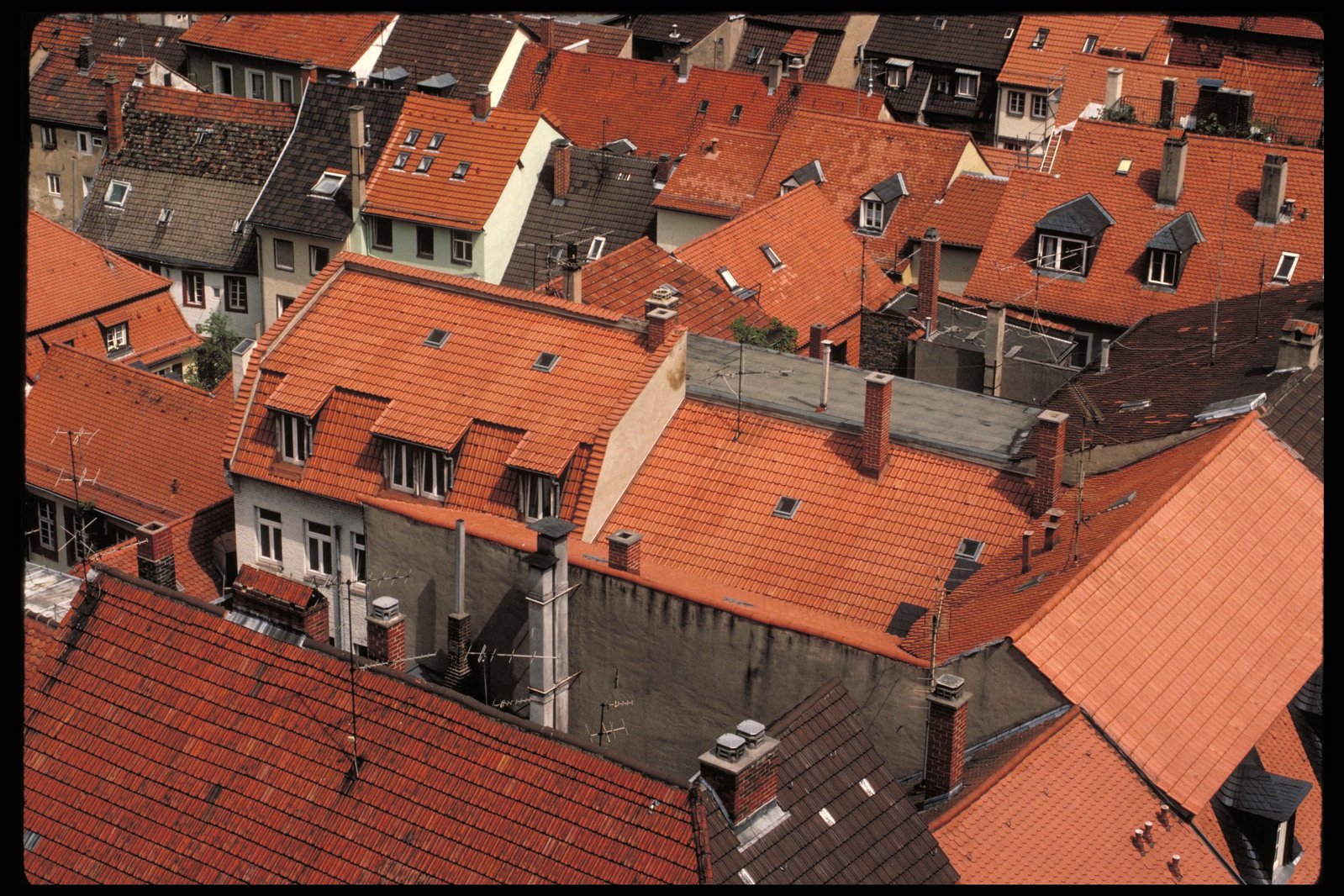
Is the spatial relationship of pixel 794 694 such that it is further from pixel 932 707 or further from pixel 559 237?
pixel 559 237

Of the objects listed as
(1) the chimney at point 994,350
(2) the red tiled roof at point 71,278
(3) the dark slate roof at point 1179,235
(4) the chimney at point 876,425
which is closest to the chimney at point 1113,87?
(3) the dark slate roof at point 1179,235

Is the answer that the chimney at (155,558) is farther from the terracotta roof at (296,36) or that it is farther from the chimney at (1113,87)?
the terracotta roof at (296,36)

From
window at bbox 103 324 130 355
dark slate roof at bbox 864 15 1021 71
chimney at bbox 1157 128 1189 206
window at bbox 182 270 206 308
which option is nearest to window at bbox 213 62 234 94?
window at bbox 182 270 206 308

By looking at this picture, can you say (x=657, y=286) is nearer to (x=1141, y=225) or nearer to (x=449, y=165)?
(x=1141, y=225)

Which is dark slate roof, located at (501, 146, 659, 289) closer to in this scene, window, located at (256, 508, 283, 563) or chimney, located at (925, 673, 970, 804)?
window, located at (256, 508, 283, 563)

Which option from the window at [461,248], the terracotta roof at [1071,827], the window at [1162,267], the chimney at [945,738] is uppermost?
the window at [1162,267]

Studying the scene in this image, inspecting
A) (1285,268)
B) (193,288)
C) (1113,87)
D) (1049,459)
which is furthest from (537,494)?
(1113,87)
